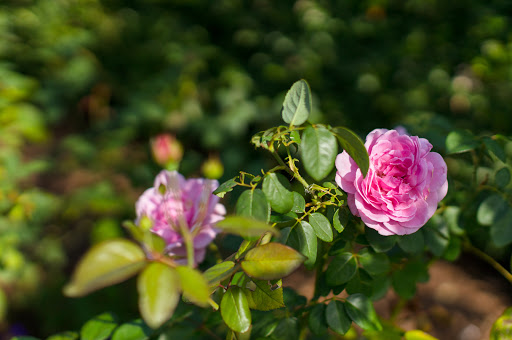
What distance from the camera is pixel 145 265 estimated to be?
425 millimetres

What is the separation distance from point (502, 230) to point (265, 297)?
19.2 inches

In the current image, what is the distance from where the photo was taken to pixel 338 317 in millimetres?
674

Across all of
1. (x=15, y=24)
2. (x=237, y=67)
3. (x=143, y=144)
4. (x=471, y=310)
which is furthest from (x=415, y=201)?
(x=15, y=24)

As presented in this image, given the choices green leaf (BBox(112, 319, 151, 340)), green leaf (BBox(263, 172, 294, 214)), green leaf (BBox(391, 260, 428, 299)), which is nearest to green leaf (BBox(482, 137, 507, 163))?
green leaf (BBox(391, 260, 428, 299))

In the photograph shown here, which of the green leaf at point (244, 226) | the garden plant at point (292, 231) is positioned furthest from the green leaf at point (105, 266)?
the green leaf at point (244, 226)

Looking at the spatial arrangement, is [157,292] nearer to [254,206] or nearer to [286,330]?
[254,206]

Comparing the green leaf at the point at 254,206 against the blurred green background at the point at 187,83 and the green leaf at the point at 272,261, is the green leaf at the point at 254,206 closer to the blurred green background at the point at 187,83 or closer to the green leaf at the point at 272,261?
the green leaf at the point at 272,261

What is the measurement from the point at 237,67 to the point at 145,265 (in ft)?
6.74

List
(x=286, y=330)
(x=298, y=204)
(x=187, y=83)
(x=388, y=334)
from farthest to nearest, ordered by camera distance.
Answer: (x=187, y=83), (x=388, y=334), (x=286, y=330), (x=298, y=204)

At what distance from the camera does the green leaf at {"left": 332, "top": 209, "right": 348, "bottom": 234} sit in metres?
0.60

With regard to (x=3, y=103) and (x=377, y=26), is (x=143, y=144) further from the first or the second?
(x=377, y=26)

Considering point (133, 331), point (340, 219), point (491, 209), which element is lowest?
point (133, 331)

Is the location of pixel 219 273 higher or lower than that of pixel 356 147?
lower

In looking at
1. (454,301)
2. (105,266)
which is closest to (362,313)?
(105,266)
